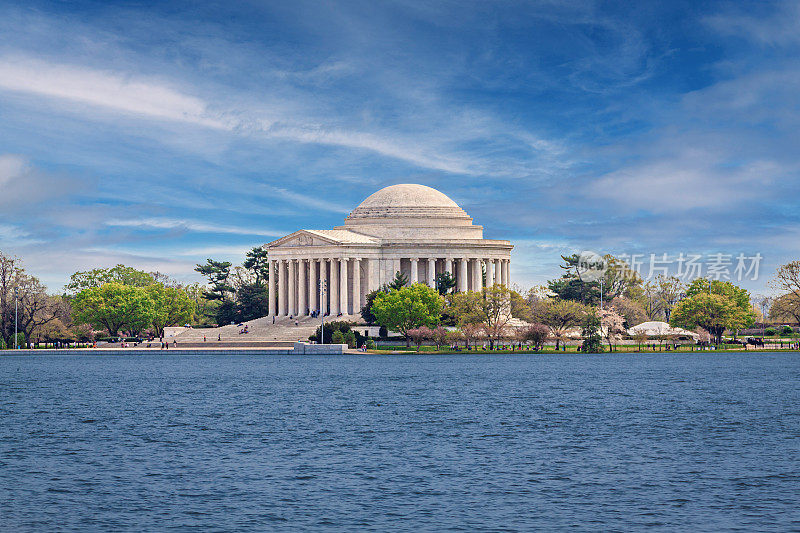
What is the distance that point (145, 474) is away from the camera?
40.7 m

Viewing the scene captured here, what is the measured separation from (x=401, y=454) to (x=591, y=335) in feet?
307

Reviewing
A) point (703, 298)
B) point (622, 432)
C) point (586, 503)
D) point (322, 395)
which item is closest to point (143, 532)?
point (586, 503)

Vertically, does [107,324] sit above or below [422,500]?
above

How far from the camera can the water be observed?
108 ft

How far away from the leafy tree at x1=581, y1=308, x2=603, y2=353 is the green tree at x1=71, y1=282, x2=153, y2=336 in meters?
66.0

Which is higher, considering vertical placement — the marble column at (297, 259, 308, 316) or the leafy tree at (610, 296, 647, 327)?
the marble column at (297, 259, 308, 316)

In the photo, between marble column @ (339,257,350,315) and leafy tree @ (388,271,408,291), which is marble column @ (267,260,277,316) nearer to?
marble column @ (339,257,350,315)

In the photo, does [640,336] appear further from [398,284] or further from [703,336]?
[398,284]

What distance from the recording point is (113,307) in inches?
6220

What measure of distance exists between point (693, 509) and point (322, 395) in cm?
4581

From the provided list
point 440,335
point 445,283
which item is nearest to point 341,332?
point 440,335

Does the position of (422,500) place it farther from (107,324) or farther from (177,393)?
(107,324)

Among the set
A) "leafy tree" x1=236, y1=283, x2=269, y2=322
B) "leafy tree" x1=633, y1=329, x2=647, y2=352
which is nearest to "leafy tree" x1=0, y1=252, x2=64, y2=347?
"leafy tree" x1=236, y1=283, x2=269, y2=322

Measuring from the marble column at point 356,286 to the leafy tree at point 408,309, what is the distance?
1051 inches
